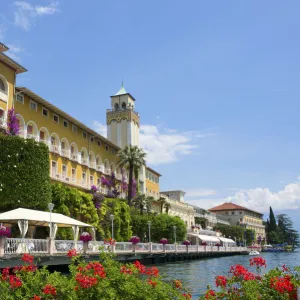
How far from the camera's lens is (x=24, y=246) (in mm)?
22469

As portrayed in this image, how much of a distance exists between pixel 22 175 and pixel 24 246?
30.2ft

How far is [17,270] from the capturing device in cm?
887

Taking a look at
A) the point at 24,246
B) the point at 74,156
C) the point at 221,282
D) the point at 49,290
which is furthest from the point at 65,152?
the point at 221,282

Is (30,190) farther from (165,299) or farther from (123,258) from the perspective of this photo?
(165,299)

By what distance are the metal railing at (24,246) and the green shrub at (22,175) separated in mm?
6568

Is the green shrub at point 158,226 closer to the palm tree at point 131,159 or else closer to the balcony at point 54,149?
the palm tree at point 131,159

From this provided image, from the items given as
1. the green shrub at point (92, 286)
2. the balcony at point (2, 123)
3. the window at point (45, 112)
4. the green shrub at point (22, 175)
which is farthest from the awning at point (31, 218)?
the window at point (45, 112)

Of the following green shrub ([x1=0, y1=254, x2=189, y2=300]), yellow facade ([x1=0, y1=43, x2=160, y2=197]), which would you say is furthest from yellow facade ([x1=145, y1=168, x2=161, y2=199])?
green shrub ([x1=0, y1=254, x2=189, y2=300])

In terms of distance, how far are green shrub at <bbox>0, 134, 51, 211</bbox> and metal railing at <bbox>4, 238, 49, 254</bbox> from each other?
6.57m

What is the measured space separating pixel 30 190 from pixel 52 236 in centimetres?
639

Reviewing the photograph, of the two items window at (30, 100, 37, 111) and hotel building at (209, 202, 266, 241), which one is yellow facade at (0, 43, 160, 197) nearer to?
window at (30, 100, 37, 111)

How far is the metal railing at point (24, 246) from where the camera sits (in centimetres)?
2162

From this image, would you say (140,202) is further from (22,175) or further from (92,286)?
(92,286)

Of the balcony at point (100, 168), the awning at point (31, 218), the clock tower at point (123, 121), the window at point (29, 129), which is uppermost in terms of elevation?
the clock tower at point (123, 121)
